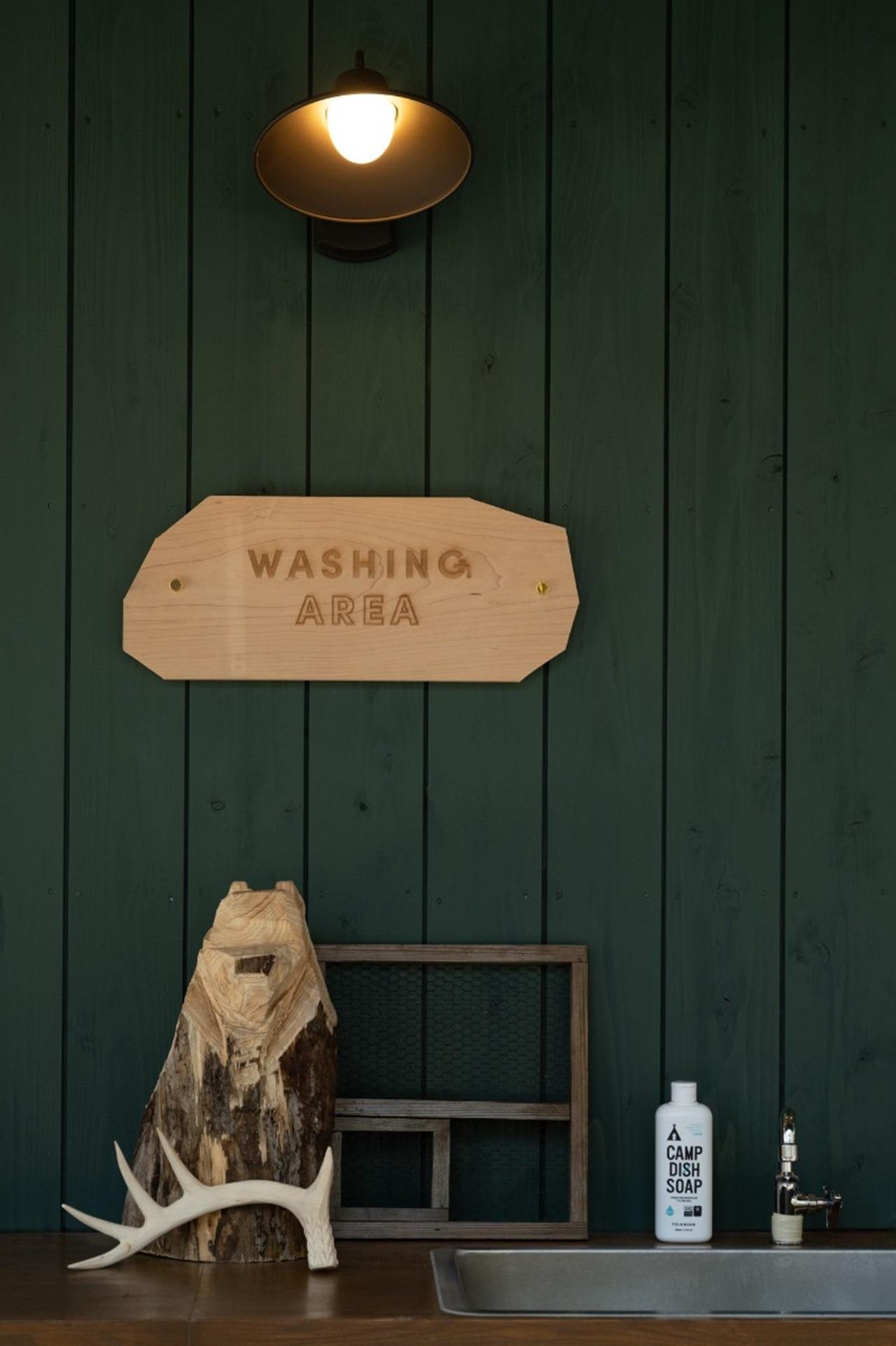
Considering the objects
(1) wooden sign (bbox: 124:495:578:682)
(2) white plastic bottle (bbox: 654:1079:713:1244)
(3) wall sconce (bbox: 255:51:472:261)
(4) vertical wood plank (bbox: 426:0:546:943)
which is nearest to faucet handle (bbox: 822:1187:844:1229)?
(2) white plastic bottle (bbox: 654:1079:713:1244)

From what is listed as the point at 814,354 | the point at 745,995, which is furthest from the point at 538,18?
the point at 745,995

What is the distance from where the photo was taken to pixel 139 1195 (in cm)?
168

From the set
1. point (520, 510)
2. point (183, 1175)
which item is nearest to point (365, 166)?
point (520, 510)

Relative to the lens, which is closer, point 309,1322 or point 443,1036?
point 309,1322

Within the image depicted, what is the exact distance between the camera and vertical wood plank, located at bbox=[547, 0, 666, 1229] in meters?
1.94

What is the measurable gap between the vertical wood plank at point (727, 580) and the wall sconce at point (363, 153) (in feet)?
1.22

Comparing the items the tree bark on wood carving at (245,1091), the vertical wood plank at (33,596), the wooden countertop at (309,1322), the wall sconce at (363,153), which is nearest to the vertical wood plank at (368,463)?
the wall sconce at (363,153)

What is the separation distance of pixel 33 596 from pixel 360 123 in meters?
0.77

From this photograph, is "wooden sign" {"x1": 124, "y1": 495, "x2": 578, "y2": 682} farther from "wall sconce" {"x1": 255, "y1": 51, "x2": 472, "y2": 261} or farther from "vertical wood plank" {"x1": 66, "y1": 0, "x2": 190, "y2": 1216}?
"wall sconce" {"x1": 255, "y1": 51, "x2": 472, "y2": 261}

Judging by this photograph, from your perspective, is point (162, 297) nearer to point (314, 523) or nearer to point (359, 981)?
point (314, 523)

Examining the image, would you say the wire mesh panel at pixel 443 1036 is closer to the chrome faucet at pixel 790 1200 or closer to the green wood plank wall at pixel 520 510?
the green wood plank wall at pixel 520 510

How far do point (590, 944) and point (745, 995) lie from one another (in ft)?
0.73

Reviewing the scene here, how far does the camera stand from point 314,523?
1.95 metres

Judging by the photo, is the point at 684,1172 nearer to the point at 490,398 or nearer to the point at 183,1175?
the point at 183,1175
